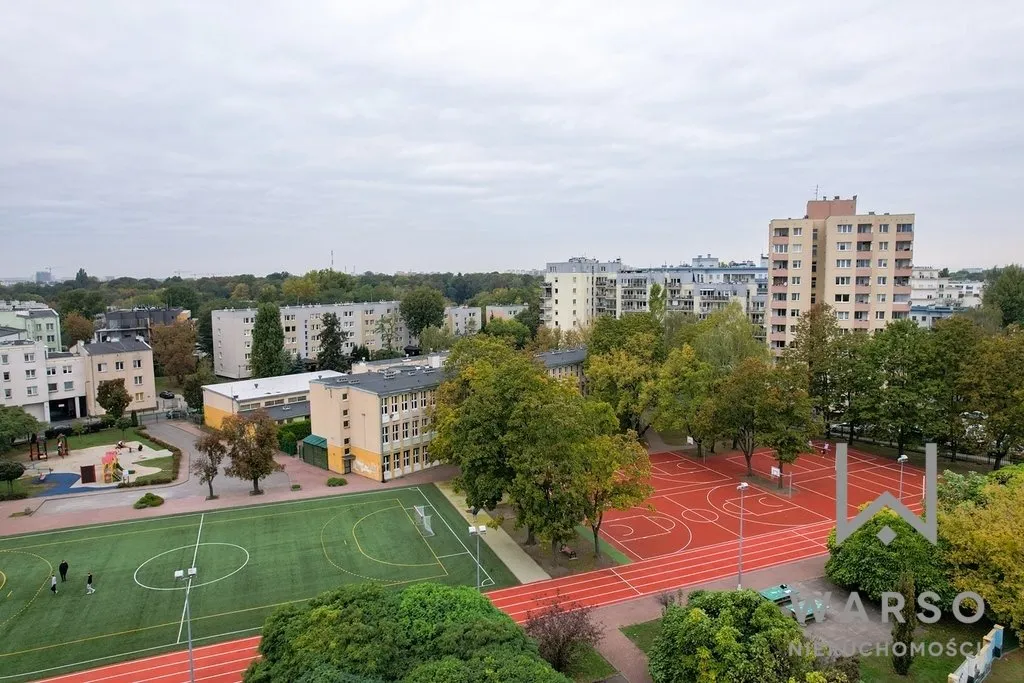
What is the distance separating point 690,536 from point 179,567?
24.9 metres

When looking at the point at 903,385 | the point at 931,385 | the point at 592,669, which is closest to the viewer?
the point at 592,669

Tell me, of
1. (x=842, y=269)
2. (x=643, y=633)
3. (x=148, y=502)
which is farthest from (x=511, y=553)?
(x=842, y=269)

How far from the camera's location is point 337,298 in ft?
371

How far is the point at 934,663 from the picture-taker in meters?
21.8

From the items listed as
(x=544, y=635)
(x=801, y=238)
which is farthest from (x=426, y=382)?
(x=801, y=238)

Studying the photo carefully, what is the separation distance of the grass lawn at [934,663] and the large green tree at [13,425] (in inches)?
2045

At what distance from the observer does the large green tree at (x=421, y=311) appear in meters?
93.9

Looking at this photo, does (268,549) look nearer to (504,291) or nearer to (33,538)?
(33,538)

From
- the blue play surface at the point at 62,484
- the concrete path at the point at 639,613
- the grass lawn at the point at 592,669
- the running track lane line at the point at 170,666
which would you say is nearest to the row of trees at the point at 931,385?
the concrete path at the point at 639,613

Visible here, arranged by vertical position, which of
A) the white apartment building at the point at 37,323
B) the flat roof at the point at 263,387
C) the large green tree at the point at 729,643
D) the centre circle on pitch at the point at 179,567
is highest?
the white apartment building at the point at 37,323

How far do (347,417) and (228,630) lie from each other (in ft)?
68.5

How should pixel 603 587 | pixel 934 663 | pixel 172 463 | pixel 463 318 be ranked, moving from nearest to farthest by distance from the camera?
pixel 934 663 → pixel 603 587 → pixel 172 463 → pixel 463 318

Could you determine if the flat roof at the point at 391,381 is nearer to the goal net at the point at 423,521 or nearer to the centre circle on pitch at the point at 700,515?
the goal net at the point at 423,521

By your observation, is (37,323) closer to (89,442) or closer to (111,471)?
(89,442)
